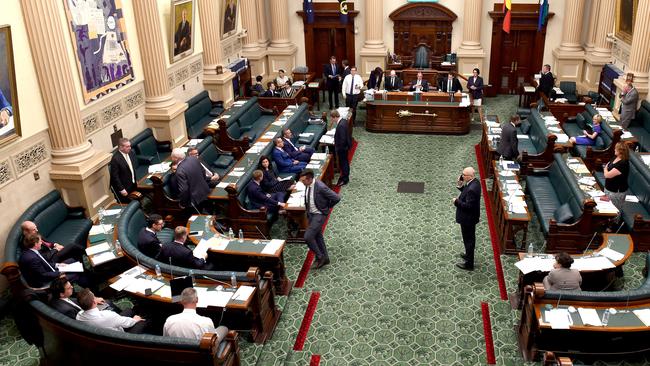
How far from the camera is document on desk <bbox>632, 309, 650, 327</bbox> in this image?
603 centimetres

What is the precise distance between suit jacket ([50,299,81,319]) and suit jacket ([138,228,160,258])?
5.26ft

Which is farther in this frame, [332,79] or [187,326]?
[332,79]

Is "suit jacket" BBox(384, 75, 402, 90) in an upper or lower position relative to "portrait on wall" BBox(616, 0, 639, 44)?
lower

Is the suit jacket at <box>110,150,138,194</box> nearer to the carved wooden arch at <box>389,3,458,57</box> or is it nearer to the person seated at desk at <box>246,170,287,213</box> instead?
the person seated at desk at <box>246,170,287,213</box>

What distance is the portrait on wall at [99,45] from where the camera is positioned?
9516 millimetres

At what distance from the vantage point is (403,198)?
1112cm

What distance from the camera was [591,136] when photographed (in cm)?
1207

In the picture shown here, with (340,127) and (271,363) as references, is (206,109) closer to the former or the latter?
(340,127)

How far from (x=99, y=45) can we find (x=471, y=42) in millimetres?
11931

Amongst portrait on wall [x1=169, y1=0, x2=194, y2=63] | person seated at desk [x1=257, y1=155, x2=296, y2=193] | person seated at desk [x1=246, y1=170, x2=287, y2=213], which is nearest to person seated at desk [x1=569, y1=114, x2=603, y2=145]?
person seated at desk [x1=257, y1=155, x2=296, y2=193]

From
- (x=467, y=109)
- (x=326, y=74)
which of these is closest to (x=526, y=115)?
(x=467, y=109)

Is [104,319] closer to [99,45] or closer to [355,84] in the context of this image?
[99,45]

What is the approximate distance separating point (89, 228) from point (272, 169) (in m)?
3.58

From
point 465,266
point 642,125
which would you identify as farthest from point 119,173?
point 642,125
